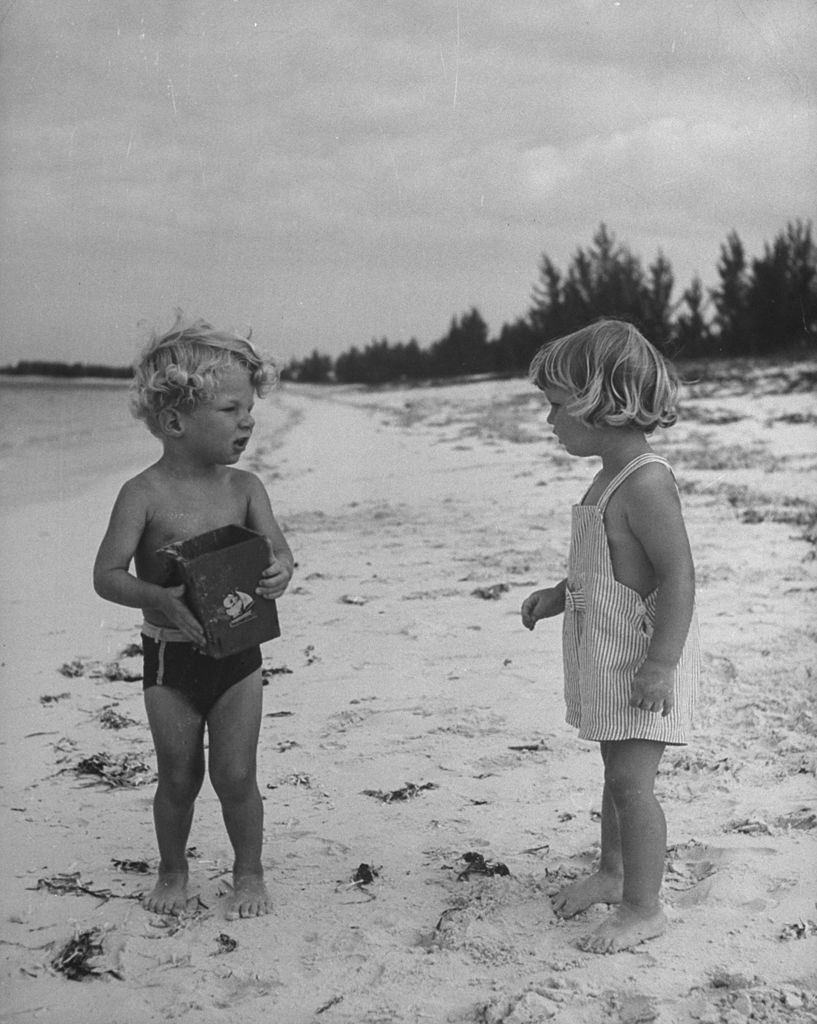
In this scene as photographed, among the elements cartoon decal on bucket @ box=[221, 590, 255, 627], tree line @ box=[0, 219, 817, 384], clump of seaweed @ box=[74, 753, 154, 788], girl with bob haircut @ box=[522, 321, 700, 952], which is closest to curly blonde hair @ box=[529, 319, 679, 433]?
girl with bob haircut @ box=[522, 321, 700, 952]

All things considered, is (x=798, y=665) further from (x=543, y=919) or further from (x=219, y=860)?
(x=219, y=860)

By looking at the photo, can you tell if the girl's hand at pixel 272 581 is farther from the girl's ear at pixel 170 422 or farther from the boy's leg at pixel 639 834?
the boy's leg at pixel 639 834

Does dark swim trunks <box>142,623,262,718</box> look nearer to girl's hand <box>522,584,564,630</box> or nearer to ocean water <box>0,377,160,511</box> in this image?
girl's hand <box>522,584,564,630</box>

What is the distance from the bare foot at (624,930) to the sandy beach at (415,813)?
2 cm

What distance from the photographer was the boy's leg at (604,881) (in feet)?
7.60

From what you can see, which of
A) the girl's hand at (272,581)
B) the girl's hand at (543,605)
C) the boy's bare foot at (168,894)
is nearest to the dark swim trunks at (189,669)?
the girl's hand at (272,581)

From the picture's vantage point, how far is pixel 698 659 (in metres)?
2.30

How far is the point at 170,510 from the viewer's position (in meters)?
2.37

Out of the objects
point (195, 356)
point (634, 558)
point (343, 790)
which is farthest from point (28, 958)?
point (634, 558)

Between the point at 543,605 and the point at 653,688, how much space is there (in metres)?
0.37

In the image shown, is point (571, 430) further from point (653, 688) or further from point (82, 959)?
point (82, 959)

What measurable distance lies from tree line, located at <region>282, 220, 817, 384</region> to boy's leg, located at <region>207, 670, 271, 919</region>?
17.7 ft

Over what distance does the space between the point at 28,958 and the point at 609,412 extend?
146 centimetres

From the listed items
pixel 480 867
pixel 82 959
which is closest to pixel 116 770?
pixel 82 959
